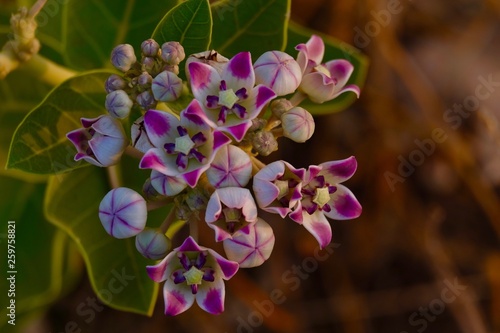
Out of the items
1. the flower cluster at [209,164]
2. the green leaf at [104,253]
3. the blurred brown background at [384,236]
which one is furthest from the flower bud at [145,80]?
the blurred brown background at [384,236]

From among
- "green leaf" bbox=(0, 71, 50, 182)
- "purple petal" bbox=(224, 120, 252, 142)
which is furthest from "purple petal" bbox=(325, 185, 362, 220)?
"green leaf" bbox=(0, 71, 50, 182)

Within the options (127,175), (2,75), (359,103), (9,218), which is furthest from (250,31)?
(359,103)

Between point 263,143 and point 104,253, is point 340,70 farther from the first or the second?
point 104,253

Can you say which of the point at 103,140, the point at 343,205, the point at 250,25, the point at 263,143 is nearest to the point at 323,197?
the point at 343,205

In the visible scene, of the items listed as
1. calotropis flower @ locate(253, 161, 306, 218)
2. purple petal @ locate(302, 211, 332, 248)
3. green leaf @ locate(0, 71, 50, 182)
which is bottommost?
green leaf @ locate(0, 71, 50, 182)

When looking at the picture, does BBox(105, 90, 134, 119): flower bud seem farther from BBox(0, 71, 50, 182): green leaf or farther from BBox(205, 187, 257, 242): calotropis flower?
BBox(0, 71, 50, 182): green leaf

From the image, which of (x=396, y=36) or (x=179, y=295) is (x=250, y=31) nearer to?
(x=179, y=295)

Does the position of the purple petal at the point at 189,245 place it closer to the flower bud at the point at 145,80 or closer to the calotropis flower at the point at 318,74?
the flower bud at the point at 145,80
